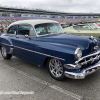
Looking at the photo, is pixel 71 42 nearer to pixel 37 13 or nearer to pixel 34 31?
pixel 34 31

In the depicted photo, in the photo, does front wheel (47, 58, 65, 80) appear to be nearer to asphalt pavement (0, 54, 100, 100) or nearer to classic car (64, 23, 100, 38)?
asphalt pavement (0, 54, 100, 100)

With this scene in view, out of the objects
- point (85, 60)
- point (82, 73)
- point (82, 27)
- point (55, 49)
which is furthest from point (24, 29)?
point (82, 27)

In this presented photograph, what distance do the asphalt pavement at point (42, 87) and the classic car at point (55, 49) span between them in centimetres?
35

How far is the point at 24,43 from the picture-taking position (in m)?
4.43

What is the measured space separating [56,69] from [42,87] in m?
0.67

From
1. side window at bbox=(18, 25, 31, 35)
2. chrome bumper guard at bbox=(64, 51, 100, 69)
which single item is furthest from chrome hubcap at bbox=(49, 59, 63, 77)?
side window at bbox=(18, 25, 31, 35)

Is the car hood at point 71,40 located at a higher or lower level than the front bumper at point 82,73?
higher

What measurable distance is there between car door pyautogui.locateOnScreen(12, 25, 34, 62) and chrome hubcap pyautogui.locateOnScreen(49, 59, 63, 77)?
799 millimetres

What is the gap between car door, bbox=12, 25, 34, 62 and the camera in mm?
4238

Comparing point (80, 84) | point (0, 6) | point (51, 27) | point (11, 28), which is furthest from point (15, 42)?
point (0, 6)

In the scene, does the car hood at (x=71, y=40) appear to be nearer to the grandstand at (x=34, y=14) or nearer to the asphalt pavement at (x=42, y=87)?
the asphalt pavement at (x=42, y=87)

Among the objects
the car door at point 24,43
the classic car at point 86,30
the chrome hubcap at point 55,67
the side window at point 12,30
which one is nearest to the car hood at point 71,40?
the car door at point 24,43

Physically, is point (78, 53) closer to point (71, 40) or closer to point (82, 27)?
point (71, 40)

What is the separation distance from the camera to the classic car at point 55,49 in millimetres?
3188
